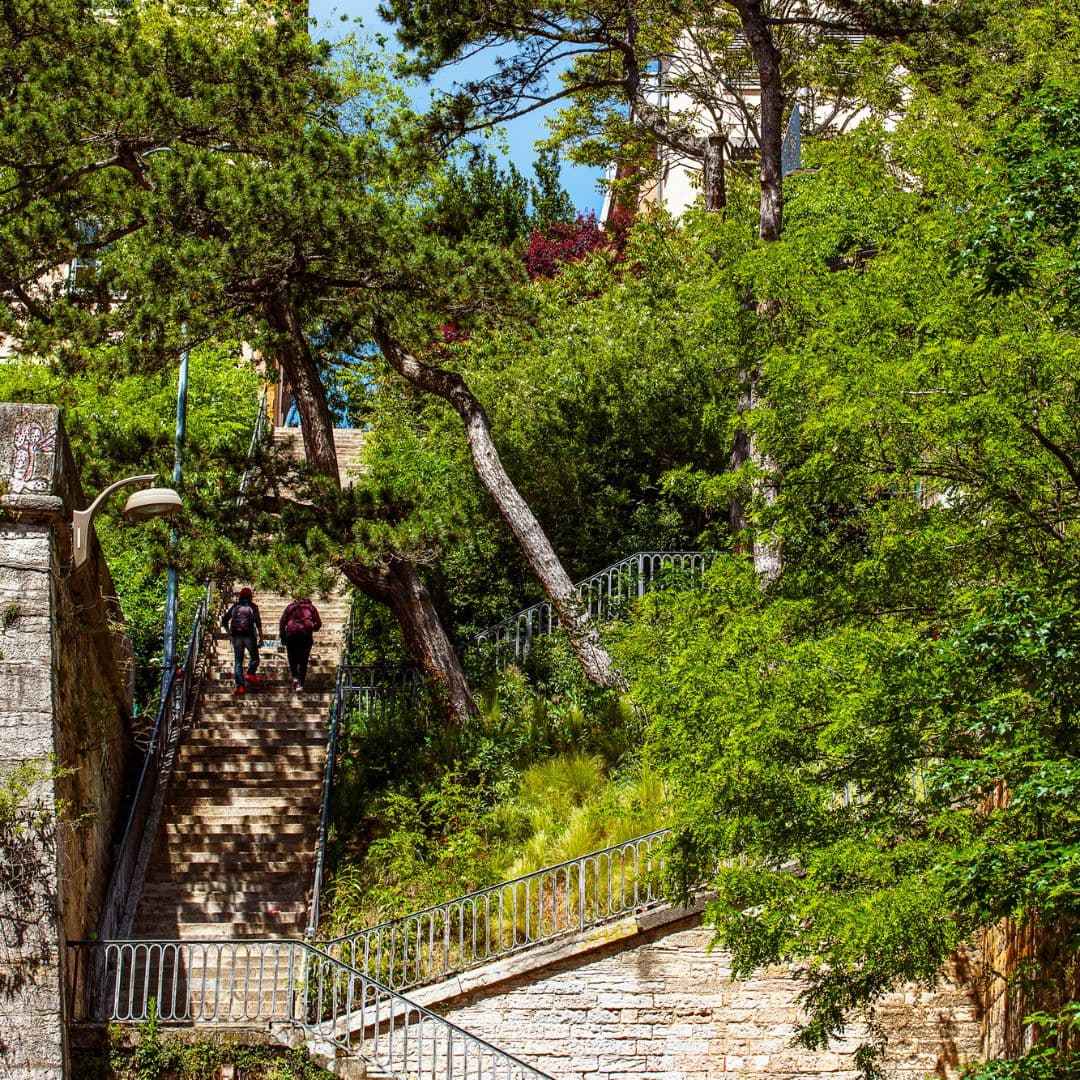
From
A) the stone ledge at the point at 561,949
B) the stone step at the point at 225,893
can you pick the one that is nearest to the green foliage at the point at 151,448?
the stone step at the point at 225,893

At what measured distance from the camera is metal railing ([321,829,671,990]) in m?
14.3

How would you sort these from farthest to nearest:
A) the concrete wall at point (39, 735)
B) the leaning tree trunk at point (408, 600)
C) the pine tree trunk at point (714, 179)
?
the pine tree trunk at point (714, 179), the leaning tree trunk at point (408, 600), the concrete wall at point (39, 735)

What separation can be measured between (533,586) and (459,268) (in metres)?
5.55

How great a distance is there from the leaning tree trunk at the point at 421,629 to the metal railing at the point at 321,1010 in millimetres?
4721

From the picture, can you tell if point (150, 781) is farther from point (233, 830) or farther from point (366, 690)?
point (366, 690)

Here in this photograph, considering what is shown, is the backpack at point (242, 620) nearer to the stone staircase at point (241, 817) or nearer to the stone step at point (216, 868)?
the stone staircase at point (241, 817)

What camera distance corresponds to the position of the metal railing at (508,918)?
46.9 ft

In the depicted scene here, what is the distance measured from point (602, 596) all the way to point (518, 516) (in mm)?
2208

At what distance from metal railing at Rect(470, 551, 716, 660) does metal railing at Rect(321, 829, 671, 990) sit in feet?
17.9

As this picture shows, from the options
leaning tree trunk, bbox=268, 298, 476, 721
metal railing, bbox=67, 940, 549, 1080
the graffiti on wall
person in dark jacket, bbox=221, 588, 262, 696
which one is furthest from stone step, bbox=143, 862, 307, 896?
the graffiti on wall

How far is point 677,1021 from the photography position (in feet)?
46.5

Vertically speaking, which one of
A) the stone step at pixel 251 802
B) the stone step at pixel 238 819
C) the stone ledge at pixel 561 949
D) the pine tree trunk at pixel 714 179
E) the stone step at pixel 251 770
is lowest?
the stone ledge at pixel 561 949

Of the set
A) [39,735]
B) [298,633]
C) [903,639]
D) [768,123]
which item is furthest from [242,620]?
[903,639]

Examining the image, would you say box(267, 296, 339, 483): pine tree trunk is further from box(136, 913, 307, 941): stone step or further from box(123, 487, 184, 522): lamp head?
box(123, 487, 184, 522): lamp head
